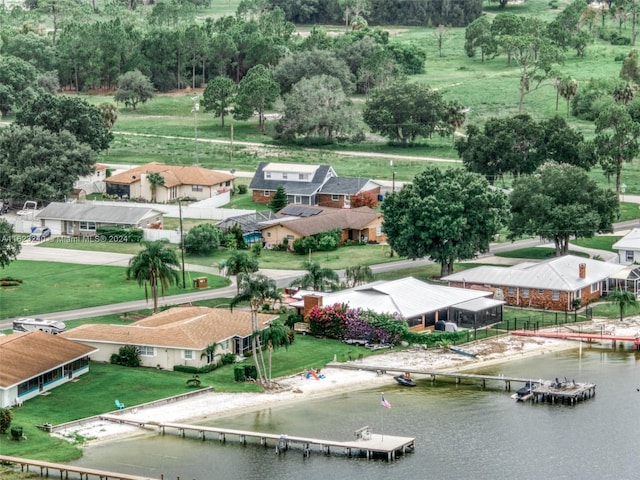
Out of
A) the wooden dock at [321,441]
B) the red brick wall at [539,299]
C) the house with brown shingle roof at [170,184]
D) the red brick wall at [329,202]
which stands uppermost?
the house with brown shingle roof at [170,184]

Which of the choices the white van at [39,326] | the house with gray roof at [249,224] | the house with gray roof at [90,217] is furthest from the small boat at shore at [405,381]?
the house with gray roof at [90,217]

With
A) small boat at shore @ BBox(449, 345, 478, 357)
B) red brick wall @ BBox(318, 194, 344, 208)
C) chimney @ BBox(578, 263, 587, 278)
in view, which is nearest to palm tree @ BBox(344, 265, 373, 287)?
small boat at shore @ BBox(449, 345, 478, 357)

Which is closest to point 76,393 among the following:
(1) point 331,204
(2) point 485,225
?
(2) point 485,225

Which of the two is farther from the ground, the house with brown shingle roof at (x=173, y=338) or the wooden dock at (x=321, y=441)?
the house with brown shingle roof at (x=173, y=338)

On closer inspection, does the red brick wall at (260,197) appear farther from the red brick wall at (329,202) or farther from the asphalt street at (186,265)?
the asphalt street at (186,265)

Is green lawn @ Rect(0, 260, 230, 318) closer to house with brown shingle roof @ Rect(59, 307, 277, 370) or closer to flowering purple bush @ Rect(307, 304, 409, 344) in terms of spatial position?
house with brown shingle roof @ Rect(59, 307, 277, 370)

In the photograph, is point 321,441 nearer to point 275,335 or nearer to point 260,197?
point 275,335
